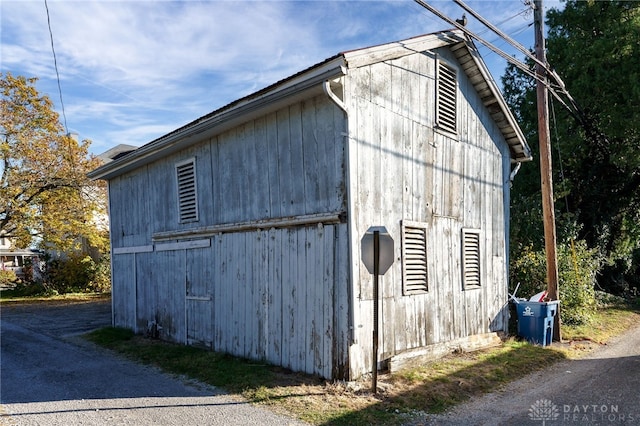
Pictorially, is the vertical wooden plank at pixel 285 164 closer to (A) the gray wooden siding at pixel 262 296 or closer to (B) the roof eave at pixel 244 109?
(B) the roof eave at pixel 244 109

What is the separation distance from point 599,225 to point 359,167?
46.1 ft

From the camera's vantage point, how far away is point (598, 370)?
8.02 meters

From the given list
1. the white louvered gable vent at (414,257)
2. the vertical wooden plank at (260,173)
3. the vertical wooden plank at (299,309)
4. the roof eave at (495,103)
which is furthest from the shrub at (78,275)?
the roof eave at (495,103)

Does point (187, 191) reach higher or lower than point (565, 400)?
higher

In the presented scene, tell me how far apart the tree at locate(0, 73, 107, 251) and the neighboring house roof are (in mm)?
8989

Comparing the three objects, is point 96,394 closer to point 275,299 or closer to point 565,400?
point 275,299

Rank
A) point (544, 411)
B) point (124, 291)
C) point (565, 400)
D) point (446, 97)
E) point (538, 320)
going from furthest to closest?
point (124, 291), point (538, 320), point (446, 97), point (565, 400), point (544, 411)

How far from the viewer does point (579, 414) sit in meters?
5.82

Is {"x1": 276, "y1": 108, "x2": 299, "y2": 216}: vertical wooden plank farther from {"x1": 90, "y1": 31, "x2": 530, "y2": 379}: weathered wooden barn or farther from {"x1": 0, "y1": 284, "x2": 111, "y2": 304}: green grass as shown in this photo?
{"x1": 0, "y1": 284, "x2": 111, "y2": 304}: green grass

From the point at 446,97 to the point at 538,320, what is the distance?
200 inches

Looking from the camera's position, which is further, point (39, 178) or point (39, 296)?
point (39, 296)

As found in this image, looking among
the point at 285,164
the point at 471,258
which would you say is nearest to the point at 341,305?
the point at 285,164

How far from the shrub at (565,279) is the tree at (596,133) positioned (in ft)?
4.67

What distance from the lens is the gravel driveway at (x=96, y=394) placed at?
18.6ft
